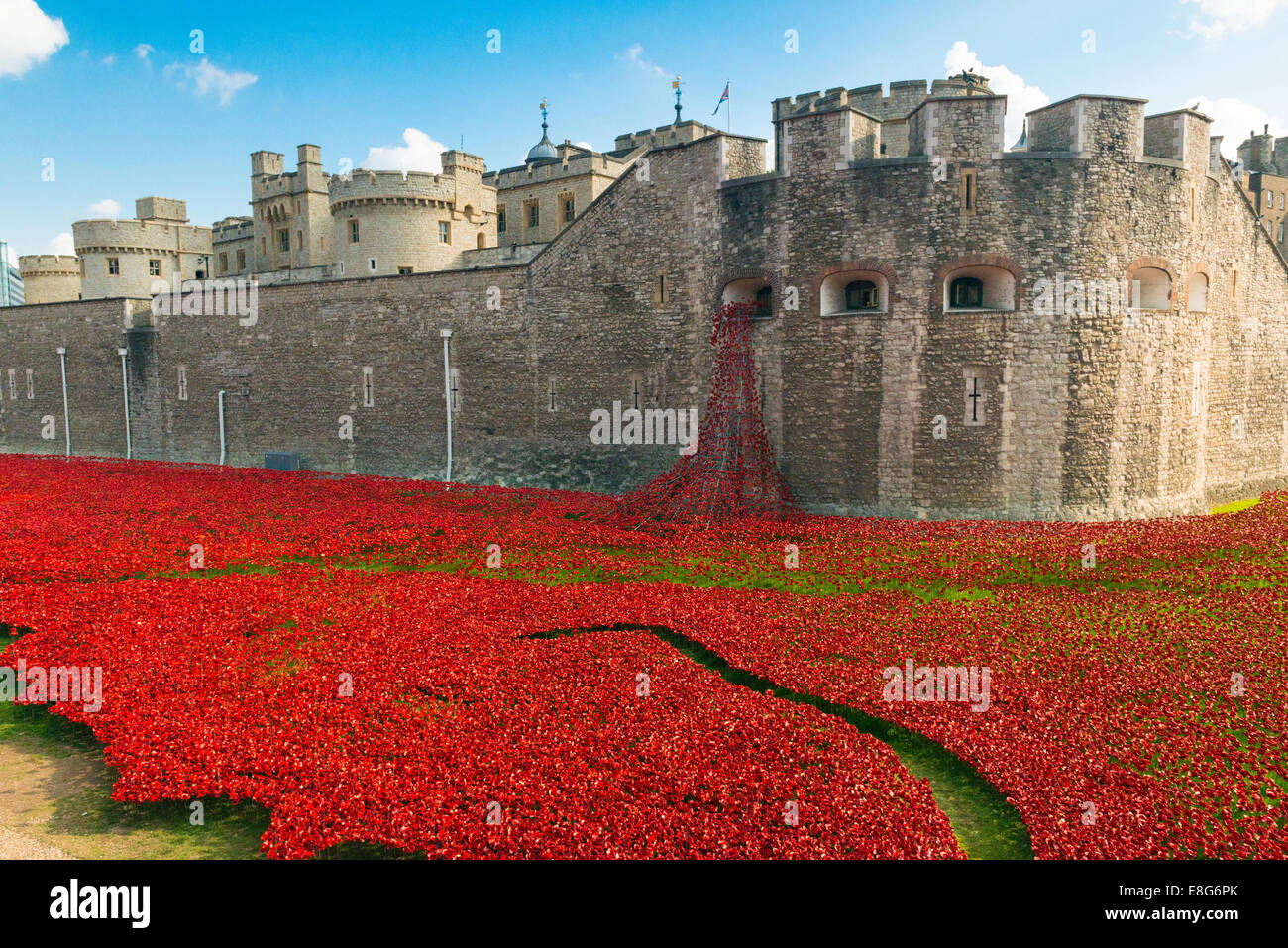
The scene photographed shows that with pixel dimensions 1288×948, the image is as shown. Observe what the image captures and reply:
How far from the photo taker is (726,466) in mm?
19625

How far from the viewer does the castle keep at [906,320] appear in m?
18.2

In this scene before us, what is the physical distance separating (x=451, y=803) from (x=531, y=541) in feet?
34.2

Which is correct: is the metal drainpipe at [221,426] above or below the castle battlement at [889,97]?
below

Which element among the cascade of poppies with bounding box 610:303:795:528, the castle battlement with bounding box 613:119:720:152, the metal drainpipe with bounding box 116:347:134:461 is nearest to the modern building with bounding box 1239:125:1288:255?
the castle battlement with bounding box 613:119:720:152

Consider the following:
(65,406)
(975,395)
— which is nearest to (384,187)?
(65,406)

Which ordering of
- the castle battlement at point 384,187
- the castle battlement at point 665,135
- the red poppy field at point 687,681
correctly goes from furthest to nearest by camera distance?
the castle battlement at point 665,135 < the castle battlement at point 384,187 < the red poppy field at point 687,681

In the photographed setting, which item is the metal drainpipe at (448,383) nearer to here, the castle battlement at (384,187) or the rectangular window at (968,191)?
the rectangular window at (968,191)

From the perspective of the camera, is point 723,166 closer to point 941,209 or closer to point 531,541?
point 941,209

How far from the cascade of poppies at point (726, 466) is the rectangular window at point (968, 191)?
5266 millimetres

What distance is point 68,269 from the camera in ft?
190

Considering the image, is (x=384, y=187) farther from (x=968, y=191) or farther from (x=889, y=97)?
(x=968, y=191)

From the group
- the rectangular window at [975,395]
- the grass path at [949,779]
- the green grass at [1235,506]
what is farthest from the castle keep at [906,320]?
the grass path at [949,779]

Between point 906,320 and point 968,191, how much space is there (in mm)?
2997

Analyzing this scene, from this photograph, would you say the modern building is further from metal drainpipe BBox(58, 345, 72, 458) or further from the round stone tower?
the round stone tower
